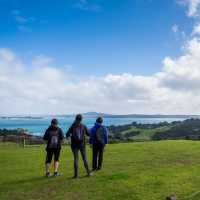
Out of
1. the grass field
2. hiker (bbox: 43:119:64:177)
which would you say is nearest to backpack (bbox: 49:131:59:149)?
hiker (bbox: 43:119:64:177)

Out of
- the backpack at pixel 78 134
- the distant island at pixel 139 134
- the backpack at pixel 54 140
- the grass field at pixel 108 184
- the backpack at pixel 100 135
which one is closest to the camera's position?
the grass field at pixel 108 184

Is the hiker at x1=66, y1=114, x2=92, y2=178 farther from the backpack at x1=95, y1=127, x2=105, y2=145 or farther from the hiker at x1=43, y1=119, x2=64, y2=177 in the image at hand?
the backpack at x1=95, y1=127, x2=105, y2=145

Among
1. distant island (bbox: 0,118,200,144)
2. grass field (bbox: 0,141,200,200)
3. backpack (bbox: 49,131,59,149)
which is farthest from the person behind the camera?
distant island (bbox: 0,118,200,144)

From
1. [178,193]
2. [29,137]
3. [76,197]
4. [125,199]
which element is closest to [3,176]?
[76,197]

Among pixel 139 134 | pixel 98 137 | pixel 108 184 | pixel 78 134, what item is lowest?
pixel 139 134

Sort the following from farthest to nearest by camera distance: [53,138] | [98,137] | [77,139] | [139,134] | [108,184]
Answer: [139,134], [98,137], [53,138], [77,139], [108,184]

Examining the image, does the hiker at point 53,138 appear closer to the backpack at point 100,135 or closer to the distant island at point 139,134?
the backpack at point 100,135

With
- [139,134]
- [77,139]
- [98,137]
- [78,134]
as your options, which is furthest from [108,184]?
[139,134]

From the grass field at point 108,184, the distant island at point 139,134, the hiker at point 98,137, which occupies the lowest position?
the distant island at point 139,134

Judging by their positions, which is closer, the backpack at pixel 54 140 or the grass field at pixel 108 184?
the grass field at pixel 108 184

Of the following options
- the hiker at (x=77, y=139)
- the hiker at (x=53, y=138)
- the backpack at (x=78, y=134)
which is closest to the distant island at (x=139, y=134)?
the hiker at (x=53, y=138)

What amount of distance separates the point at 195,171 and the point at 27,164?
9325 mm

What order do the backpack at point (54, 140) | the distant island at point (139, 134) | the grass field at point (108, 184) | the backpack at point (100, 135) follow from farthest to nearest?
the distant island at point (139, 134), the backpack at point (100, 135), the backpack at point (54, 140), the grass field at point (108, 184)

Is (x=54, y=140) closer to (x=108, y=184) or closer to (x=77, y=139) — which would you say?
(x=77, y=139)
